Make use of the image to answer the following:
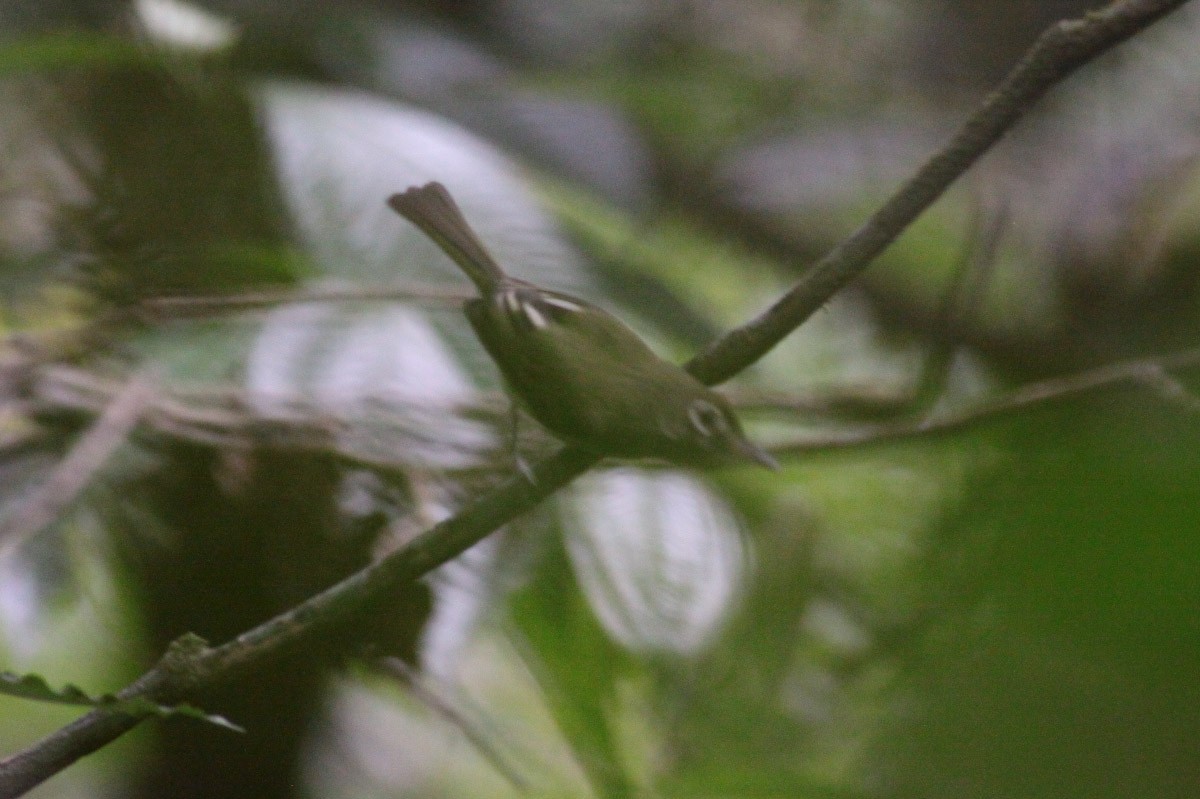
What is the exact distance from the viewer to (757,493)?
1135 millimetres

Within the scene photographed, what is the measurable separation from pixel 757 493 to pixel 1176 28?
70 centimetres

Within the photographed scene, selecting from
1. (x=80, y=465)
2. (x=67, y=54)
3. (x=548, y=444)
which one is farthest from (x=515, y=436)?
(x=67, y=54)

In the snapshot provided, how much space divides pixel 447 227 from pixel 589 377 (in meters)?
0.19

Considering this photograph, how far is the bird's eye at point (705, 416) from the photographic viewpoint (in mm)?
647

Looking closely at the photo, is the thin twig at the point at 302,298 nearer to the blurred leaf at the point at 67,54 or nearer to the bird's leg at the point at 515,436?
the bird's leg at the point at 515,436

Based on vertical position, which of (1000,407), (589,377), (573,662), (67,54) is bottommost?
(573,662)

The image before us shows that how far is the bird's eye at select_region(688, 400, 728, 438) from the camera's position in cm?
65

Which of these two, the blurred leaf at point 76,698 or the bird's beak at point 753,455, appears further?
the bird's beak at point 753,455

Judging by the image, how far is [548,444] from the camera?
0.69 metres

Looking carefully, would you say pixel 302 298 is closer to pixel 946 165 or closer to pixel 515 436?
pixel 515 436

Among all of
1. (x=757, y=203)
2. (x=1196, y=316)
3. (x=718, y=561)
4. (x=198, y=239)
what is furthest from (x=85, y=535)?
(x=757, y=203)

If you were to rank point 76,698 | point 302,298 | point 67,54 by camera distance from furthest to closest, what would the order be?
point 67,54
point 302,298
point 76,698

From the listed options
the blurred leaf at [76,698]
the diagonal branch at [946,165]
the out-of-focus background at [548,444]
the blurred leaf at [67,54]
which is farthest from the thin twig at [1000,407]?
the blurred leaf at [67,54]

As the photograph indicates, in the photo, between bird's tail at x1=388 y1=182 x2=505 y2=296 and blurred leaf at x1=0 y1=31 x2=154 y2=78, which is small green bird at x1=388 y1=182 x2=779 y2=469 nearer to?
bird's tail at x1=388 y1=182 x2=505 y2=296
